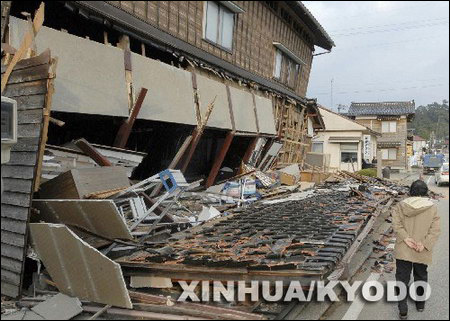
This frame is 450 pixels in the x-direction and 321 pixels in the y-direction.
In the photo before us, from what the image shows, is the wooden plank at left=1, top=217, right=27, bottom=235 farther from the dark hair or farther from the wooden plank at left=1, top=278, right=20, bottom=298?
the dark hair

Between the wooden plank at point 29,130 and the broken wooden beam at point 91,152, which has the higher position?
the wooden plank at point 29,130

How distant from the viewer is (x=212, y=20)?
37.0 feet

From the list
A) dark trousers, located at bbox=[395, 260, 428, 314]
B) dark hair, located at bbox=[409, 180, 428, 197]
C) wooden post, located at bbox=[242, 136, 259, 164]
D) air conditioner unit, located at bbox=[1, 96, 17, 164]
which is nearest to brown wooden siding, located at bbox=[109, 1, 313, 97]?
wooden post, located at bbox=[242, 136, 259, 164]

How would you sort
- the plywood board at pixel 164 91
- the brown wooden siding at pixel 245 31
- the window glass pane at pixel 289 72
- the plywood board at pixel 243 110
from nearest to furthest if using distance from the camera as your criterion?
the plywood board at pixel 164 91, the brown wooden siding at pixel 245 31, the plywood board at pixel 243 110, the window glass pane at pixel 289 72

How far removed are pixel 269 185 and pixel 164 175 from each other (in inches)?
269

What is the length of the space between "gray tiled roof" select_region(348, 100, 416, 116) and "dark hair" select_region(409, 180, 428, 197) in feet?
129

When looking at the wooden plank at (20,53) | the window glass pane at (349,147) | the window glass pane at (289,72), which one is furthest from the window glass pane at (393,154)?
the wooden plank at (20,53)

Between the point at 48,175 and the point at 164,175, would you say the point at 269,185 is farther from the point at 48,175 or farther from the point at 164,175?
the point at 48,175

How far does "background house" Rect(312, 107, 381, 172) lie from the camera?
96.5 ft

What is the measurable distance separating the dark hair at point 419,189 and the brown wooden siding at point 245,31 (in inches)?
275

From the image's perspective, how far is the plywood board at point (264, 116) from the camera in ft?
41.0

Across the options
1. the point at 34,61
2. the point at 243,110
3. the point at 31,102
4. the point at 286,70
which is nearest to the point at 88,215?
the point at 31,102

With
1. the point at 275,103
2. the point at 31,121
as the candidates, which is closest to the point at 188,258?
the point at 31,121

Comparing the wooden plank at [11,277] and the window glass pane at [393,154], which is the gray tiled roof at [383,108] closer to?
the window glass pane at [393,154]
